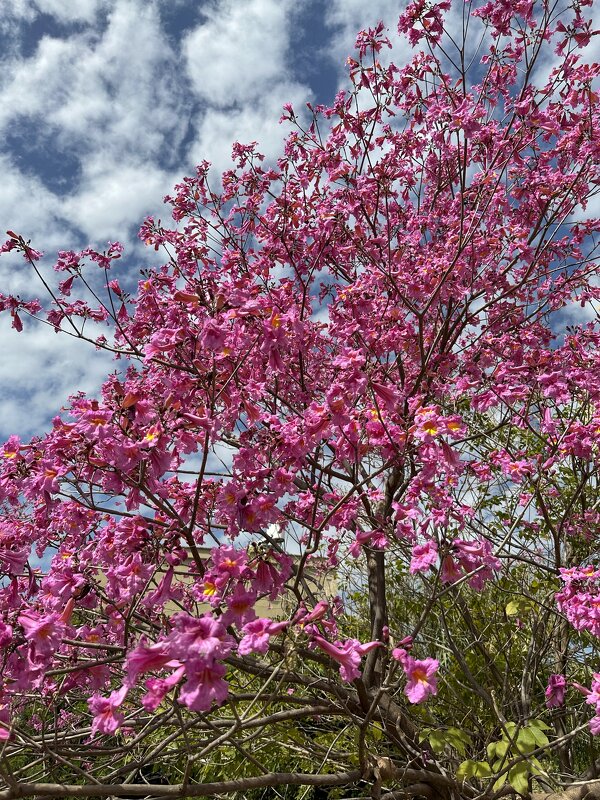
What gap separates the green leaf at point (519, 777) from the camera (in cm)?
213

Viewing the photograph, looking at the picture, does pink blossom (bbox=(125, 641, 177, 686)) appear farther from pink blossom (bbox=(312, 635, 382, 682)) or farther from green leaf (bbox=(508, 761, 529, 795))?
green leaf (bbox=(508, 761, 529, 795))

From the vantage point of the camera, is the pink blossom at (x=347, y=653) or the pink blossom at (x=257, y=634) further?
the pink blossom at (x=347, y=653)

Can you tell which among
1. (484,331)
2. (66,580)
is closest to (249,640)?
(66,580)

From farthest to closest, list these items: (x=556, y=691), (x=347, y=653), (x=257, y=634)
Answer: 1. (x=556, y=691)
2. (x=347, y=653)
3. (x=257, y=634)

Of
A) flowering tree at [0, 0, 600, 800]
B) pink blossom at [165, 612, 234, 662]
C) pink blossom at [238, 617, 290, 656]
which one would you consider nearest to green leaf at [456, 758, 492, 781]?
flowering tree at [0, 0, 600, 800]

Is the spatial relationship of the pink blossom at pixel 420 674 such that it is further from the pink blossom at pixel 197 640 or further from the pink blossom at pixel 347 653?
the pink blossom at pixel 197 640

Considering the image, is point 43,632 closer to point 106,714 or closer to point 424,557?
point 106,714

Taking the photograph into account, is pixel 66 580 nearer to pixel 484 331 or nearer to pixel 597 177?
pixel 484 331

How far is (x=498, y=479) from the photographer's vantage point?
5.00m

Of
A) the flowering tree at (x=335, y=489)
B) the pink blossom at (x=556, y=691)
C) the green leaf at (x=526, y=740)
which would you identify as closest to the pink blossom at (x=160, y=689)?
the flowering tree at (x=335, y=489)

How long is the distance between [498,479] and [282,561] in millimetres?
3185

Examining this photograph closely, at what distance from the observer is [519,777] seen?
2188mm

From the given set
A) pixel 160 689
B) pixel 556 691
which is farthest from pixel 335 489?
pixel 160 689

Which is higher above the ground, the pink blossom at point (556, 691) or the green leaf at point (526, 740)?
the pink blossom at point (556, 691)
